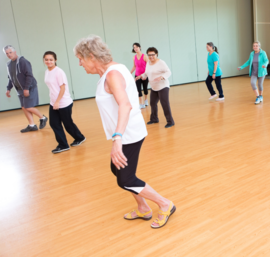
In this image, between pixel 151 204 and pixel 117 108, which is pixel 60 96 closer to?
pixel 151 204

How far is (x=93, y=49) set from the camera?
1632 millimetres

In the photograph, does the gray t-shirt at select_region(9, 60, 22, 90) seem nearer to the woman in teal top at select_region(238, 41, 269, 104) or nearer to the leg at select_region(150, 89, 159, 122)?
the leg at select_region(150, 89, 159, 122)

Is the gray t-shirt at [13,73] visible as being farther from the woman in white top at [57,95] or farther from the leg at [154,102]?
the leg at [154,102]

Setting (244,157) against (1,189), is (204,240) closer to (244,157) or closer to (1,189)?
(244,157)

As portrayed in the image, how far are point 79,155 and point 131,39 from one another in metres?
7.04

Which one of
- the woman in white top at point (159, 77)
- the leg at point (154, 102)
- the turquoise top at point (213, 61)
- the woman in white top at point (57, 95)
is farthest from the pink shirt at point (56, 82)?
the turquoise top at point (213, 61)


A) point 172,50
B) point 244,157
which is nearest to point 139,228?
point 244,157

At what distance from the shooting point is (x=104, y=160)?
347cm

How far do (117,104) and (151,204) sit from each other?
1036mm

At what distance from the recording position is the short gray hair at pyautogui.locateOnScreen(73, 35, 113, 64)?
5.35 feet

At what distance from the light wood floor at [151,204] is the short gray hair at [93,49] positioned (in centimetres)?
119

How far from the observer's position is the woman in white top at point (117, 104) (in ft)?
5.04

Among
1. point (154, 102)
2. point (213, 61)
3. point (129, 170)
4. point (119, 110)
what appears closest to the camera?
point (119, 110)

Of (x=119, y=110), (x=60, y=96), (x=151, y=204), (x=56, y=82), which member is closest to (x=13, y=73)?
(x=56, y=82)
